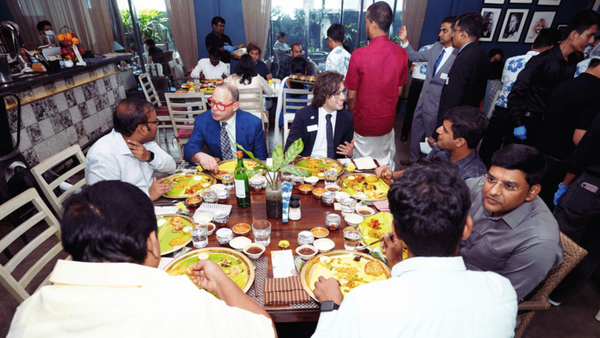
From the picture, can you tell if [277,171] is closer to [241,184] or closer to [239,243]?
[241,184]

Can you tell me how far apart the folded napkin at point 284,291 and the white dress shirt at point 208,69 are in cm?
559

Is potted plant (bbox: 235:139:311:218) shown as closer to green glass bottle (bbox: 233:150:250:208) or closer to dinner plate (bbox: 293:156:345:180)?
green glass bottle (bbox: 233:150:250:208)

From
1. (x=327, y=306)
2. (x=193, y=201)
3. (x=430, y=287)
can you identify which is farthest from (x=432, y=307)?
(x=193, y=201)

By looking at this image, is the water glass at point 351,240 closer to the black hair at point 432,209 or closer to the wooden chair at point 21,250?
the black hair at point 432,209

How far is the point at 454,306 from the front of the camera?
891 mm

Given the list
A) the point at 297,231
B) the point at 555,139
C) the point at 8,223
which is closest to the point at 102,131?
the point at 8,223

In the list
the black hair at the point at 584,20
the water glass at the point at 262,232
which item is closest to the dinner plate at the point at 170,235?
the water glass at the point at 262,232

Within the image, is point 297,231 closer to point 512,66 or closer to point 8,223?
point 8,223

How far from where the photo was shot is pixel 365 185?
2230 mm

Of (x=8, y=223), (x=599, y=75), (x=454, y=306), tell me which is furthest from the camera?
(x=8, y=223)

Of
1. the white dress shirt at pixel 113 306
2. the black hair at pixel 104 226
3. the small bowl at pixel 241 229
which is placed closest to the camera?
the white dress shirt at pixel 113 306

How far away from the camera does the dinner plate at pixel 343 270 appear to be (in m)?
1.40

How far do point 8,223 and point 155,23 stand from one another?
6459mm

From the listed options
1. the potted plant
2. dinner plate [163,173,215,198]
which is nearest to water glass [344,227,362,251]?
the potted plant
